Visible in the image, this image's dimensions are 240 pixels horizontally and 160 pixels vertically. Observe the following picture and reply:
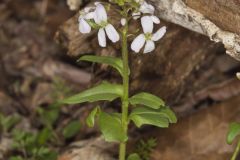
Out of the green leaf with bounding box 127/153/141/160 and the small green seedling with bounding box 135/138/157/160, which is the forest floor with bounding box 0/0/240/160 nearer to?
the small green seedling with bounding box 135/138/157/160

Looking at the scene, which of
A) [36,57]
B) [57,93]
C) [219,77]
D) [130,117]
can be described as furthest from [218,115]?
[36,57]

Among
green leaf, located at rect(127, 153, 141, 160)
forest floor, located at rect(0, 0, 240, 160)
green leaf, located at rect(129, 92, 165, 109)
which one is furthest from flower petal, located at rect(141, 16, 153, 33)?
forest floor, located at rect(0, 0, 240, 160)

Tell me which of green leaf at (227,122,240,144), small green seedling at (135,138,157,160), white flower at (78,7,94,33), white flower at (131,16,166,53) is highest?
white flower at (78,7,94,33)

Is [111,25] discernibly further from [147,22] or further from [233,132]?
[233,132]

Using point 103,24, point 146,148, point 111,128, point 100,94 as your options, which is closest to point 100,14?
point 103,24

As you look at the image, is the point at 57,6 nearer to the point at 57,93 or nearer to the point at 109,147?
the point at 57,93

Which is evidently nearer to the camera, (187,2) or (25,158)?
(187,2)
